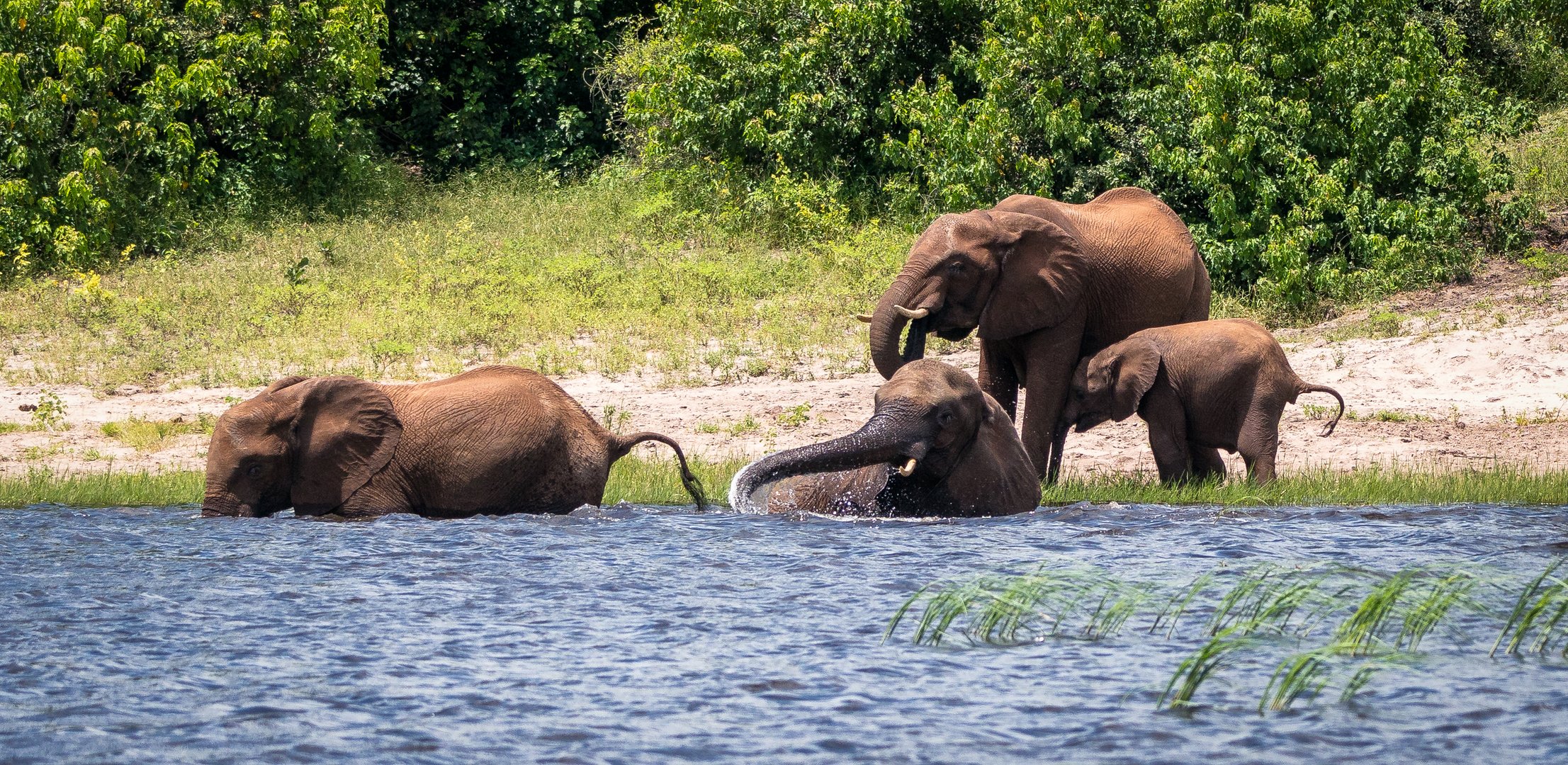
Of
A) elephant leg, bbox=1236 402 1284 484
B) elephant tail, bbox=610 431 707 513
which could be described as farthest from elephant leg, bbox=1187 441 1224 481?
elephant tail, bbox=610 431 707 513

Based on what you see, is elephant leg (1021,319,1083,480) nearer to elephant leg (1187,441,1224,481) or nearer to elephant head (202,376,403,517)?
elephant leg (1187,441,1224,481)

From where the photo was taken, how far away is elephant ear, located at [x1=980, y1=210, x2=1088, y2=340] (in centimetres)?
1159

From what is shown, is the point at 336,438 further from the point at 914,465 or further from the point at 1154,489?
the point at 1154,489

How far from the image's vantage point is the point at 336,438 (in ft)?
32.8

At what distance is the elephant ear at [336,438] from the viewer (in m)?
10.0

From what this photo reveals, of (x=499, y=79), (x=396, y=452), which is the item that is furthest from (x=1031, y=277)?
(x=499, y=79)

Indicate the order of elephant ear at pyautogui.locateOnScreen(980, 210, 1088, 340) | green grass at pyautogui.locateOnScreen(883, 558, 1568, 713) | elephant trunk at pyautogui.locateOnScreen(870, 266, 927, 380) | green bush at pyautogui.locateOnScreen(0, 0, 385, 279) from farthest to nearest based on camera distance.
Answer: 1. green bush at pyautogui.locateOnScreen(0, 0, 385, 279)
2. elephant ear at pyautogui.locateOnScreen(980, 210, 1088, 340)
3. elephant trunk at pyautogui.locateOnScreen(870, 266, 927, 380)
4. green grass at pyautogui.locateOnScreen(883, 558, 1568, 713)

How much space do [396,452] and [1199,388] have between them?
4.98 m

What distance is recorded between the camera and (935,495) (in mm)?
10062

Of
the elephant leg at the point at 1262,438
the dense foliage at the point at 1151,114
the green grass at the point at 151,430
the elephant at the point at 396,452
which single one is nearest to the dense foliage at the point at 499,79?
the dense foliage at the point at 1151,114

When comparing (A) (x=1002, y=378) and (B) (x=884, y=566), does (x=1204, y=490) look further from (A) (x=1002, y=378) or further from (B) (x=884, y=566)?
(B) (x=884, y=566)

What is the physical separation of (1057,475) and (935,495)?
2.15 meters

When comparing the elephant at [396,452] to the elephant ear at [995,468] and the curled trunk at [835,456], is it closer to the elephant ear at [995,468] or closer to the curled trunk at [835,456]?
the curled trunk at [835,456]

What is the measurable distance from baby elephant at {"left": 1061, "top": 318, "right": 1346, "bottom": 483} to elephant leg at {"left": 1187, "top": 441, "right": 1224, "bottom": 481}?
0.88 feet
